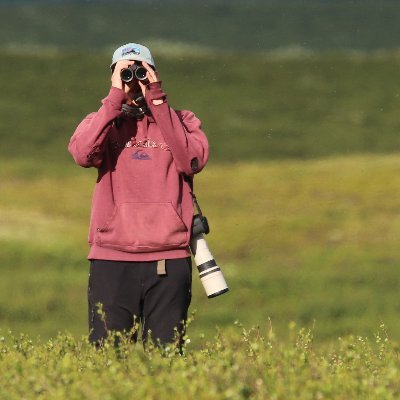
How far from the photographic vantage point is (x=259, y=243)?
899 inches

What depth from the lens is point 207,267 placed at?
8.05 meters

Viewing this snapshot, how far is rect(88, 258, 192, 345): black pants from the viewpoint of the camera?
7.89 metres

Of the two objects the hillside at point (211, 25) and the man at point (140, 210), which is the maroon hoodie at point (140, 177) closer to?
the man at point (140, 210)

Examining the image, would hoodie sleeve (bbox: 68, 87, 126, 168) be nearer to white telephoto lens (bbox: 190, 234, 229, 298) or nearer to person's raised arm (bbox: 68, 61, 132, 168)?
person's raised arm (bbox: 68, 61, 132, 168)

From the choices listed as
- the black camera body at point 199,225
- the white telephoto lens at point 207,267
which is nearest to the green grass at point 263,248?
the white telephoto lens at point 207,267

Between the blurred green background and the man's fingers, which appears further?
the blurred green background

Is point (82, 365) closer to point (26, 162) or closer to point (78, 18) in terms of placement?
point (26, 162)

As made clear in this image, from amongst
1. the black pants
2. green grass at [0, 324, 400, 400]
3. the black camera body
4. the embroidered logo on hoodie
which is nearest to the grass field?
green grass at [0, 324, 400, 400]

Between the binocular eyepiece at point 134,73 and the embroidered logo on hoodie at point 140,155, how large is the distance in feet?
1.23

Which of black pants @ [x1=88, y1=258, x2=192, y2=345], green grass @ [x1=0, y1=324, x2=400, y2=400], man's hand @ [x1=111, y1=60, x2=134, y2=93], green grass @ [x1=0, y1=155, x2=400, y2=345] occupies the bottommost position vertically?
green grass @ [x1=0, y1=155, x2=400, y2=345]

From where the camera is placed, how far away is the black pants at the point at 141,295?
789cm

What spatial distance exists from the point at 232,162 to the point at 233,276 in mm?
15777

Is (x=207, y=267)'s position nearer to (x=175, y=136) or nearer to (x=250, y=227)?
(x=175, y=136)

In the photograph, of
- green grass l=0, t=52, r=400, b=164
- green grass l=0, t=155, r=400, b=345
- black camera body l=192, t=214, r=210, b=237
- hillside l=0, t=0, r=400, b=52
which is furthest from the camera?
hillside l=0, t=0, r=400, b=52
